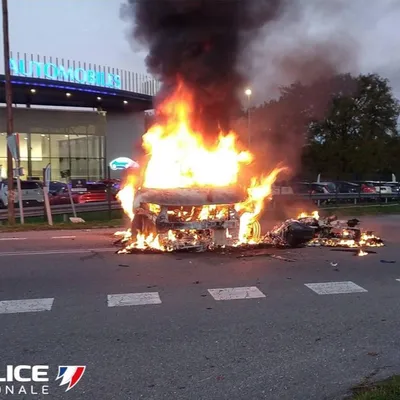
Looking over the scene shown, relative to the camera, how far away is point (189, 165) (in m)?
10.4

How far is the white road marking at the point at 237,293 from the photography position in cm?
570

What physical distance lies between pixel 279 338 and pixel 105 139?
38.9 m

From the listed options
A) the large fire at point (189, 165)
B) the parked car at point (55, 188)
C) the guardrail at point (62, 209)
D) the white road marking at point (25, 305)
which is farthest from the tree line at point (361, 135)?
the white road marking at point (25, 305)

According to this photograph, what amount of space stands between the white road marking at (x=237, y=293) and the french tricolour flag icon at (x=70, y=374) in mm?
2261

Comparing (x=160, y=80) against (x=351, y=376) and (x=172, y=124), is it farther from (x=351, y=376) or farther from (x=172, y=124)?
(x=351, y=376)

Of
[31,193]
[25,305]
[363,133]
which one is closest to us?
[25,305]

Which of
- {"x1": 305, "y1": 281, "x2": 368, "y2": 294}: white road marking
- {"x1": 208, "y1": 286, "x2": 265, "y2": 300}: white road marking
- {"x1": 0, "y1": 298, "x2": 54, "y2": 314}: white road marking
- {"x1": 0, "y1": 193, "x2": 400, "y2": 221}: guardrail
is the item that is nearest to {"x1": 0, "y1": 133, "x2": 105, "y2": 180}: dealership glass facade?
{"x1": 0, "y1": 193, "x2": 400, "y2": 221}: guardrail

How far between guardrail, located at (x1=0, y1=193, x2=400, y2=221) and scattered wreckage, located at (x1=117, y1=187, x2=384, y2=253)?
732 centimetres

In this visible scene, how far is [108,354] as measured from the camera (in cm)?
396

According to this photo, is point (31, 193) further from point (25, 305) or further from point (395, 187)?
point (395, 187)

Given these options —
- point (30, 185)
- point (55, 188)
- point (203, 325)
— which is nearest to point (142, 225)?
point (203, 325)

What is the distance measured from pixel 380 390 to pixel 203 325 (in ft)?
6.28

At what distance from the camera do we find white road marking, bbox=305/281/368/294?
19.6ft

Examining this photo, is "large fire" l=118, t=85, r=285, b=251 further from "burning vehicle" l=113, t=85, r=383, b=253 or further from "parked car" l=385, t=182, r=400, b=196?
"parked car" l=385, t=182, r=400, b=196
